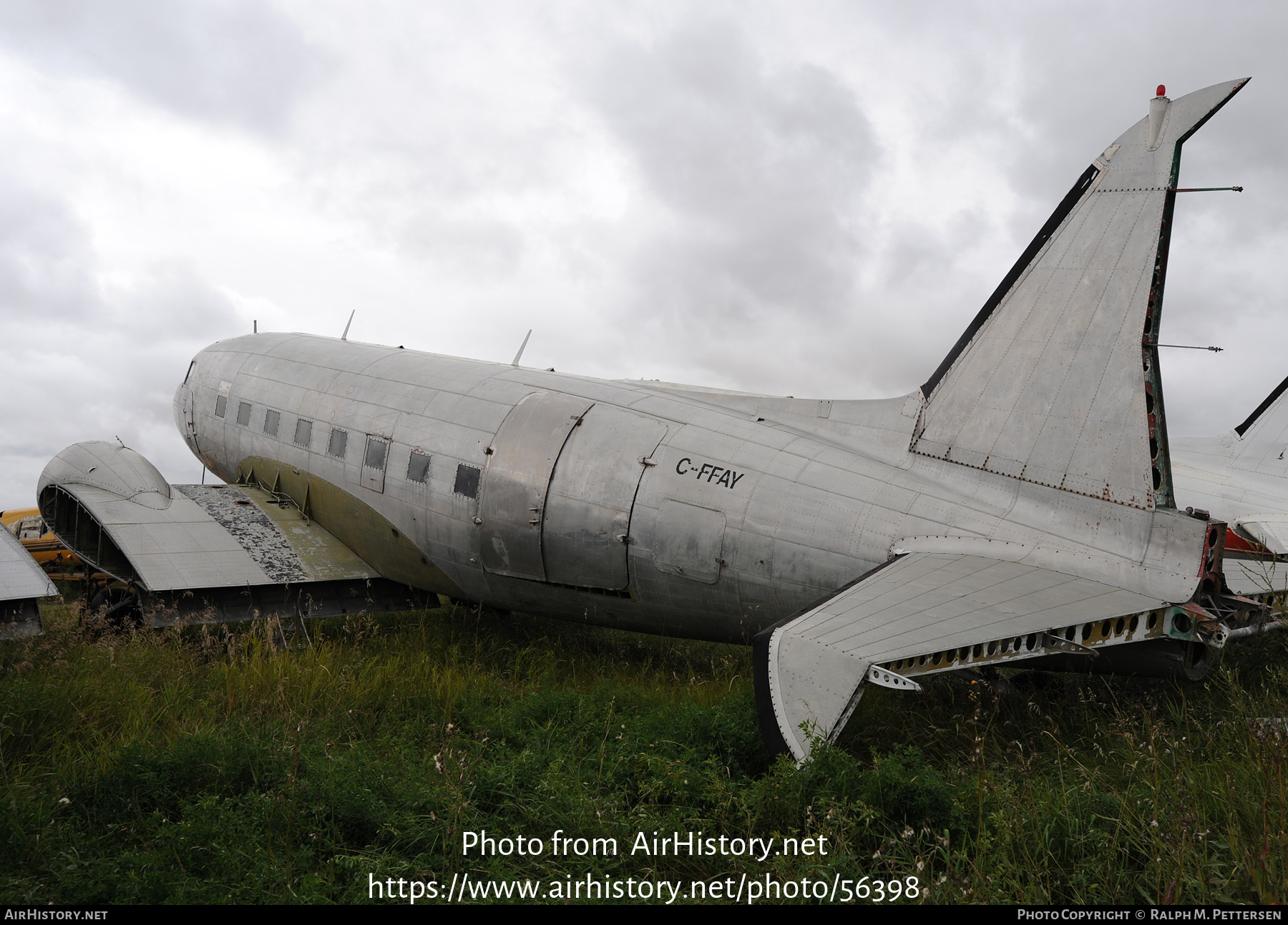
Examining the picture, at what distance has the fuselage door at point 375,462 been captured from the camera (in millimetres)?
9945

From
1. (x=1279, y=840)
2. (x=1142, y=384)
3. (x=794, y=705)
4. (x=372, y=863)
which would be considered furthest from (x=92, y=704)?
(x=1142, y=384)

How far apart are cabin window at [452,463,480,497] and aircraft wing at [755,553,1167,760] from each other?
4822mm

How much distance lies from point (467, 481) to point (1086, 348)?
653 cm

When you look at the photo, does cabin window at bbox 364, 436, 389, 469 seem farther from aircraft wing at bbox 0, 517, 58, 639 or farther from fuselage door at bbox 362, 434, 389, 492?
aircraft wing at bbox 0, 517, 58, 639

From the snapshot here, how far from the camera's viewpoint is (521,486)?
848cm

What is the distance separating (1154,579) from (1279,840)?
2.58 m

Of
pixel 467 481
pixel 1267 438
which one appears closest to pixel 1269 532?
pixel 1267 438

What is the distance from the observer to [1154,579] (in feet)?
18.3

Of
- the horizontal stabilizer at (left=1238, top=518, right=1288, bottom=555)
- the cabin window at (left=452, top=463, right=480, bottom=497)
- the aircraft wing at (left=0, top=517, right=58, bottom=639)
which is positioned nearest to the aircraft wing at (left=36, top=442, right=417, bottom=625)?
the aircraft wing at (left=0, top=517, right=58, bottom=639)

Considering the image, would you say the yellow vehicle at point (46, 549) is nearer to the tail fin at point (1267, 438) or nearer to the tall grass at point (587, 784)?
the tall grass at point (587, 784)

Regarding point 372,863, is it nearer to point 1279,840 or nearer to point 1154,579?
point 1279,840

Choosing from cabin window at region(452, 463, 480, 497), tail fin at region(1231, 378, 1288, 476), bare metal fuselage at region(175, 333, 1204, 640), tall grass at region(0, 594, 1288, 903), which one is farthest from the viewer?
tail fin at region(1231, 378, 1288, 476)

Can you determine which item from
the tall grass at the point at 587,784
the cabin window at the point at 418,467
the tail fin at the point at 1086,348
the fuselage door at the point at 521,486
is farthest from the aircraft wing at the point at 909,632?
the cabin window at the point at 418,467

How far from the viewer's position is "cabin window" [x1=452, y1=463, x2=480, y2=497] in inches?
348
